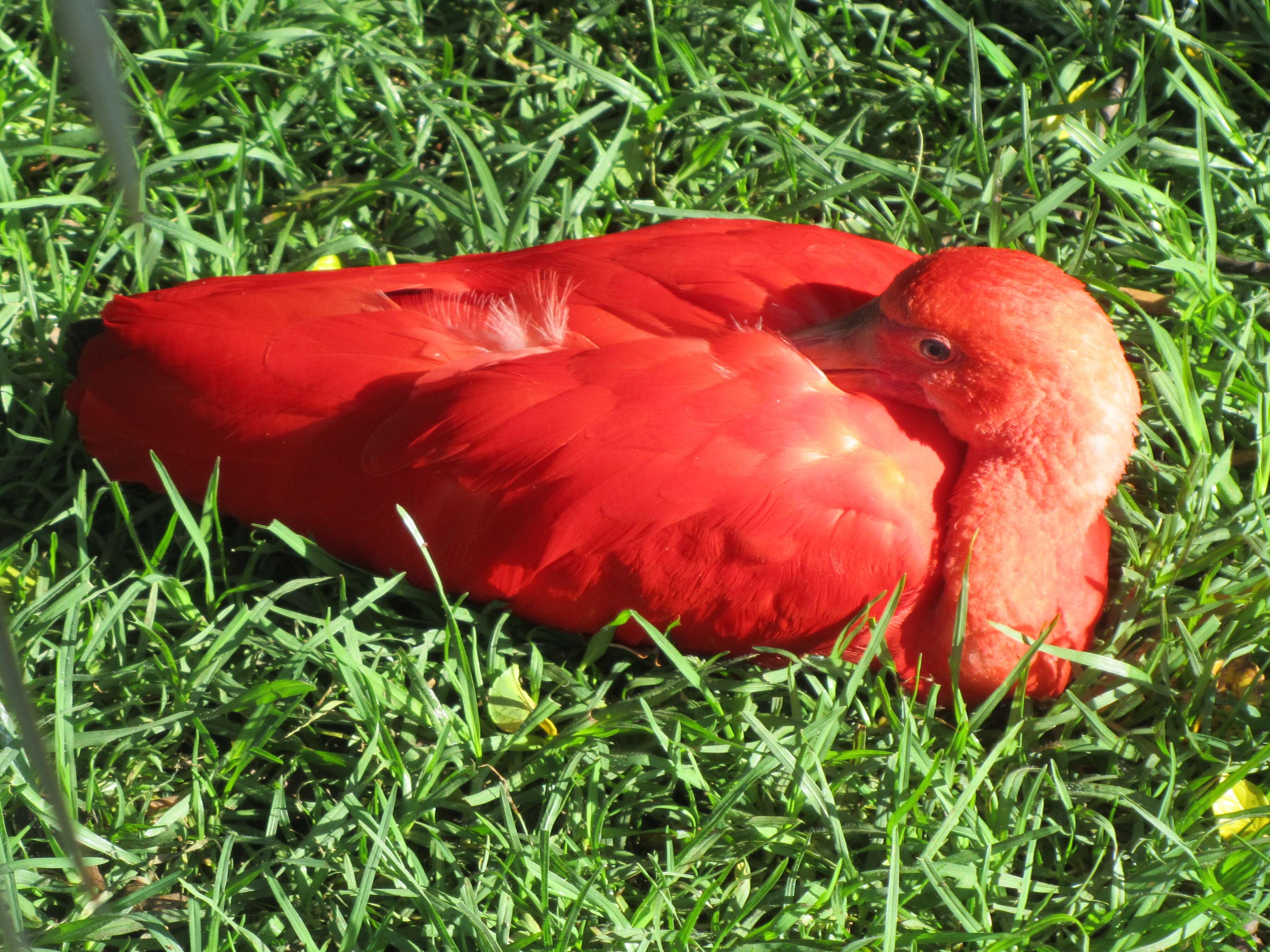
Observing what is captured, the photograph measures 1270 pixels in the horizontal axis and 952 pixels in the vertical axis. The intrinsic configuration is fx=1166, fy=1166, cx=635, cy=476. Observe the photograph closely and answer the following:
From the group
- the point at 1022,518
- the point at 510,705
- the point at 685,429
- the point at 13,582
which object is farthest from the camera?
the point at 13,582

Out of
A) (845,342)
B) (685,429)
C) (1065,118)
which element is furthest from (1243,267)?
(685,429)

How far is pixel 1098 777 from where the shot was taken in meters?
2.06

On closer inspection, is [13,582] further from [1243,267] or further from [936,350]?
[1243,267]

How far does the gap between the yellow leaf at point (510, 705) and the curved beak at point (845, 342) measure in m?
0.79

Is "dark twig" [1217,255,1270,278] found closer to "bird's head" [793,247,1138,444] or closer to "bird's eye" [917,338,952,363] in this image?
"bird's head" [793,247,1138,444]

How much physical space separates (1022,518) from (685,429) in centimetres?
61

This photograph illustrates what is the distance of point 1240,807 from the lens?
6.73ft

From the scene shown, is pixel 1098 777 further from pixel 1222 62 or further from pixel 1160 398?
pixel 1222 62

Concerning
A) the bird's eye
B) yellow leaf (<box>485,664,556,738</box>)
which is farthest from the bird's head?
Result: yellow leaf (<box>485,664,556,738</box>)

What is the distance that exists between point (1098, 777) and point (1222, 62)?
6.66ft

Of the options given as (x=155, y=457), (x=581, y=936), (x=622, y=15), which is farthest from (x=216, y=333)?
(x=622, y=15)

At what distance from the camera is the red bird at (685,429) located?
1930 millimetres

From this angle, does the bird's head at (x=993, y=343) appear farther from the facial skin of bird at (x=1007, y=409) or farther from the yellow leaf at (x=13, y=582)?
the yellow leaf at (x=13, y=582)

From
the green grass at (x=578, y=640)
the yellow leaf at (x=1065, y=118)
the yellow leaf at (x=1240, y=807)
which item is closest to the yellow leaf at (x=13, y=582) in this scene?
the green grass at (x=578, y=640)
